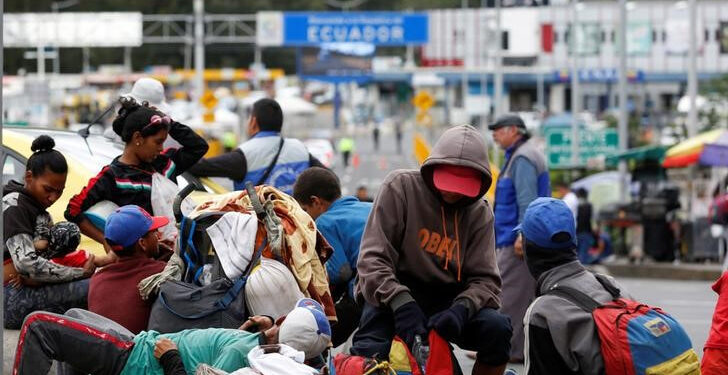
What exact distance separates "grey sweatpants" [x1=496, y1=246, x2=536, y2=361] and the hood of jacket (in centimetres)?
399

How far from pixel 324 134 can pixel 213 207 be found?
73533mm

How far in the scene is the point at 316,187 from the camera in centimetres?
849

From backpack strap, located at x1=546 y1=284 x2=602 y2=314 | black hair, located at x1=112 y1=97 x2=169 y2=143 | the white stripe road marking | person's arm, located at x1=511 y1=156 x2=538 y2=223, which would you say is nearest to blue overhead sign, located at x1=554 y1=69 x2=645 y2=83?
the white stripe road marking

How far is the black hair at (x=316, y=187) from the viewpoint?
8.48 m

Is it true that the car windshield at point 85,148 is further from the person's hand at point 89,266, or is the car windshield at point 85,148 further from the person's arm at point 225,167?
the person's hand at point 89,266

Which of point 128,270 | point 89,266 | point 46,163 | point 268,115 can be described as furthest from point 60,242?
point 268,115

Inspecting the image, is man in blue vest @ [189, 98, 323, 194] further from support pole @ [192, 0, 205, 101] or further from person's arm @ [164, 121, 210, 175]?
support pole @ [192, 0, 205, 101]

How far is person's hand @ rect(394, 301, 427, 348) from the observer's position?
260 inches

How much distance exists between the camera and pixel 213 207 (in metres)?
7.47

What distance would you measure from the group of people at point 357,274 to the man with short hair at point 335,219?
12mm

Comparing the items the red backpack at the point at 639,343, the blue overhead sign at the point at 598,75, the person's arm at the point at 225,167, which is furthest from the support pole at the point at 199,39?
the blue overhead sign at the point at 598,75

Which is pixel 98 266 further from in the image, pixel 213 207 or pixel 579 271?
pixel 579 271

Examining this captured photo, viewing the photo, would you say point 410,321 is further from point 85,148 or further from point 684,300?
point 684,300

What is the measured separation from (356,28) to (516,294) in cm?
5321
